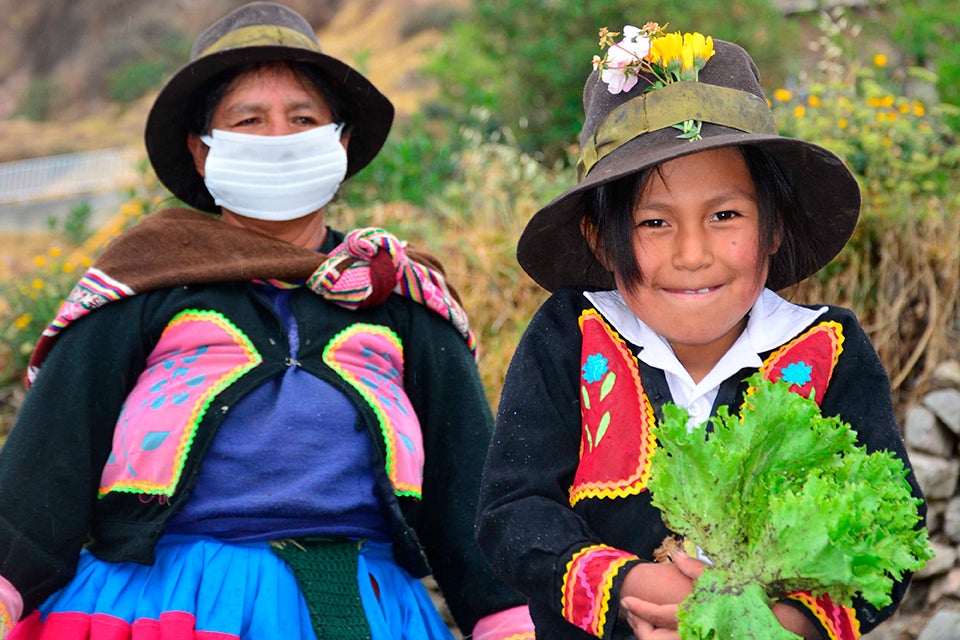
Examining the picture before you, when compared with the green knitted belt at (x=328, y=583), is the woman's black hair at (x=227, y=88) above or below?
above

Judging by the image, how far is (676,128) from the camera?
90.9 inches

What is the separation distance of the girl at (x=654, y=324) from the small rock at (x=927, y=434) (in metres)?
2.68

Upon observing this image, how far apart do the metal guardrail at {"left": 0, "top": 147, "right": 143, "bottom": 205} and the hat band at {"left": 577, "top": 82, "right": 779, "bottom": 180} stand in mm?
22398

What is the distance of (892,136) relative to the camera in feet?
18.5

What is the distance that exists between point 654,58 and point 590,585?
104cm

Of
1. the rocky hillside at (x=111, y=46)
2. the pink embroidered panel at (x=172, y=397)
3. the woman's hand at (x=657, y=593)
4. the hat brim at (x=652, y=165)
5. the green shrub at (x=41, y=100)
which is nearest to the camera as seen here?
the woman's hand at (x=657, y=593)

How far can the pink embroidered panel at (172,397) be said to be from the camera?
2.99 m

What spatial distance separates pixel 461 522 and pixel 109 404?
0.99m

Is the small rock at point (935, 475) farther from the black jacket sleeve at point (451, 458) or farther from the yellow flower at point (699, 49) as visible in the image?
the yellow flower at point (699, 49)

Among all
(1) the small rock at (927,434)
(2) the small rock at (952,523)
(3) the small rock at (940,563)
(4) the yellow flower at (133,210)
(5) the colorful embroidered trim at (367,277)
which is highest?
(4) the yellow flower at (133,210)

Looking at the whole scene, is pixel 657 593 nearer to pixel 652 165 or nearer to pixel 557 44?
pixel 652 165

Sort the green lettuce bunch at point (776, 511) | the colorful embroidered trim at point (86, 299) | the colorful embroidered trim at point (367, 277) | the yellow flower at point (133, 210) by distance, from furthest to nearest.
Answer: the yellow flower at point (133, 210) → the colorful embroidered trim at point (367, 277) → the colorful embroidered trim at point (86, 299) → the green lettuce bunch at point (776, 511)

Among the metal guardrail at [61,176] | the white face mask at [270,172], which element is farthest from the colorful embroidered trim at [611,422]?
the metal guardrail at [61,176]

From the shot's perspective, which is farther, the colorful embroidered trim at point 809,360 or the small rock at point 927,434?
the small rock at point 927,434
